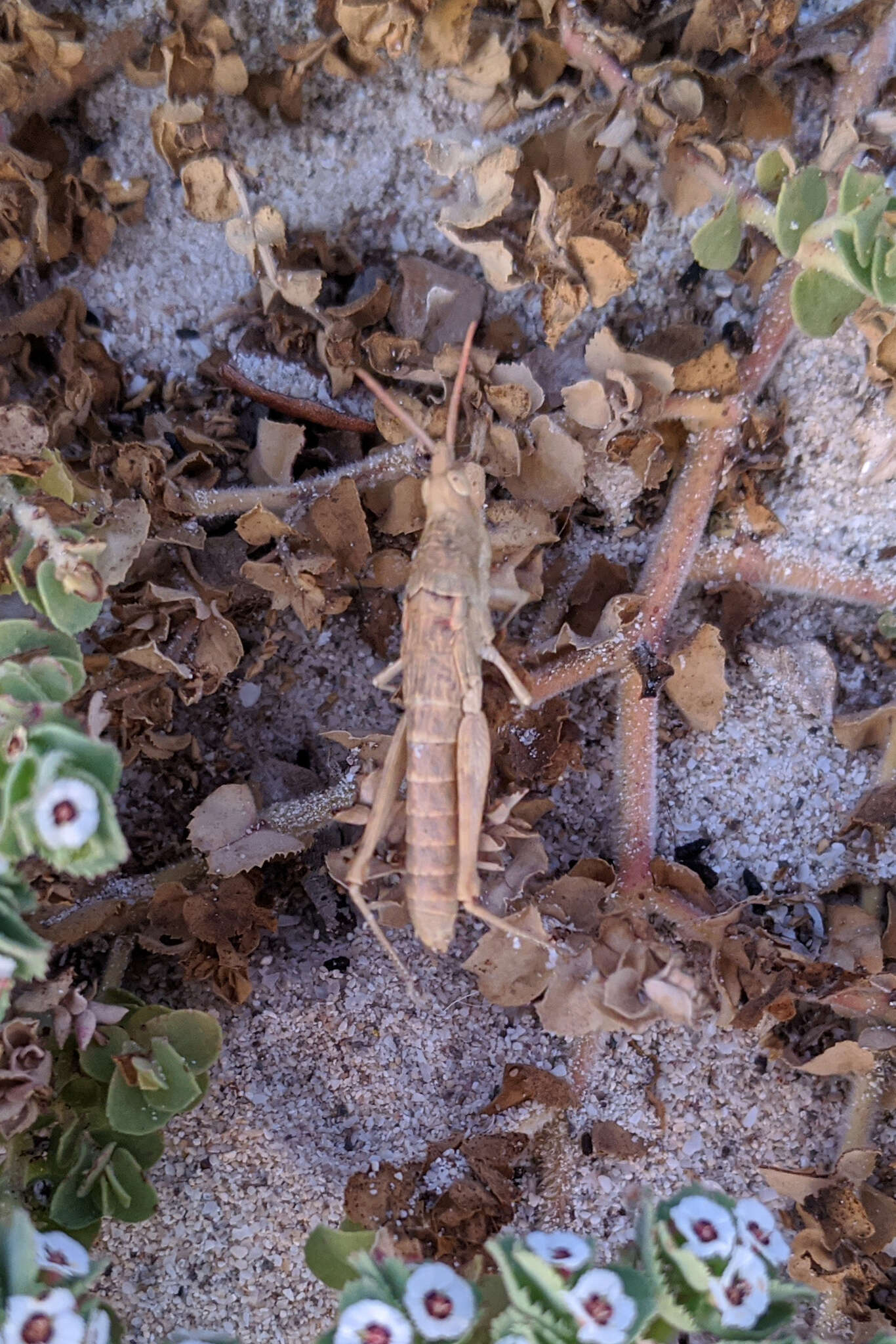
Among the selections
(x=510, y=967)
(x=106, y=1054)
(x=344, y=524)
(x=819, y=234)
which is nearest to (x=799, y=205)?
(x=819, y=234)

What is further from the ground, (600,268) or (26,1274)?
(600,268)

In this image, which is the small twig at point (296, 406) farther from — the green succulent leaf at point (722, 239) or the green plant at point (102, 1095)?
the green plant at point (102, 1095)

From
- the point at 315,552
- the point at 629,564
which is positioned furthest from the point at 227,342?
the point at 629,564

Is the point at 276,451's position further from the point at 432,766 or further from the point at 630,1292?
the point at 630,1292

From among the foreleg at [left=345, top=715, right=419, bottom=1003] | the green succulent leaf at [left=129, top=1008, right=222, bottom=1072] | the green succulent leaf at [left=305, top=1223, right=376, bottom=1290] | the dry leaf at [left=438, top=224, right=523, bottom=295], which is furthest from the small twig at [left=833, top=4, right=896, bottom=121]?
the green succulent leaf at [left=305, top=1223, right=376, bottom=1290]

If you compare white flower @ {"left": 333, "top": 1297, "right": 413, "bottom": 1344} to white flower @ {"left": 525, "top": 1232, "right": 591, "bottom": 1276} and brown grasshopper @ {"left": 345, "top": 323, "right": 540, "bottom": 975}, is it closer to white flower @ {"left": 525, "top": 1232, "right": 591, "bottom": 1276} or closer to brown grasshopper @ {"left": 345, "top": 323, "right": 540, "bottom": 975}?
white flower @ {"left": 525, "top": 1232, "right": 591, "bottom": 1276}
